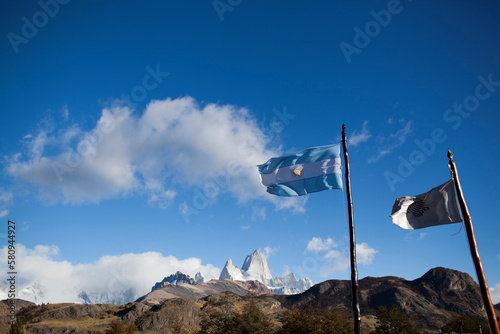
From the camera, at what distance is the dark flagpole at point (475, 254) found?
10250 millimetres

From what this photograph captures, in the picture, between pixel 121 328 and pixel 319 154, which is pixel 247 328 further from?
pixel 121 328

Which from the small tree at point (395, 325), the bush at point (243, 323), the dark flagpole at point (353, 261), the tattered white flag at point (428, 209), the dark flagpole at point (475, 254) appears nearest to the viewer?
the dark flagpole at point (475, 254)

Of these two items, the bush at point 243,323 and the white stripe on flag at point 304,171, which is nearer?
the white stripe on flag at point 304,171

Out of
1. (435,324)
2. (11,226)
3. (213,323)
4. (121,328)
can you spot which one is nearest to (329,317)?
(213,323)

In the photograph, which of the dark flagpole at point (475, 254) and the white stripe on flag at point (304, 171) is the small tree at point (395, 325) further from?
the dark flagpole at point (475, 254)

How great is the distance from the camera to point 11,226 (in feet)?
136

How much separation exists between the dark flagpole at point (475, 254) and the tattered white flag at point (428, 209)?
0.71 metres

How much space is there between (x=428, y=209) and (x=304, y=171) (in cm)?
738

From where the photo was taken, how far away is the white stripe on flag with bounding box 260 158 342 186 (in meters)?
18.8

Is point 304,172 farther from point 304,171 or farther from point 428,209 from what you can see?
point 428,209

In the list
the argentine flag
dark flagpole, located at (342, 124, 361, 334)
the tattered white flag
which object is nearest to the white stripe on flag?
the argentine flag

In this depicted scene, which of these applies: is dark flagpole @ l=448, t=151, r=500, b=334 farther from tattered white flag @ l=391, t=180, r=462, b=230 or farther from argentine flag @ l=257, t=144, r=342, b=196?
argentine flag @ l=257, t=144, r=342, b=196

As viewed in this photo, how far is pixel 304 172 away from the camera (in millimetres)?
19656

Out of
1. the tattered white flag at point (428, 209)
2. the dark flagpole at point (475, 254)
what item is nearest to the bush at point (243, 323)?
the tattered white flag at point (428, 209)
